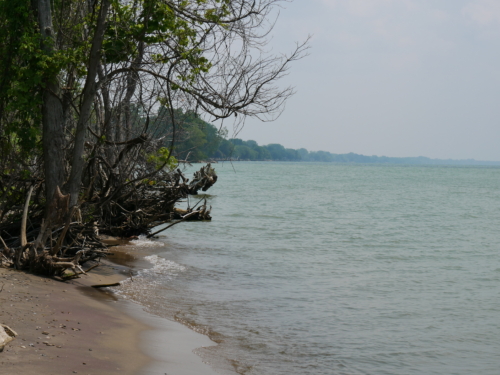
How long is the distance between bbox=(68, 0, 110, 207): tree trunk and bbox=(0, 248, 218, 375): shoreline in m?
1.83

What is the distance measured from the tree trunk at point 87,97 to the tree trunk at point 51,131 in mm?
265

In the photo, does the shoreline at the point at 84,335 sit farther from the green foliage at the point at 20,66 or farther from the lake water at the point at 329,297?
the green foliage at the point at 20,66

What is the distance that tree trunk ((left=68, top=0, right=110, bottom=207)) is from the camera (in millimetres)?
9031

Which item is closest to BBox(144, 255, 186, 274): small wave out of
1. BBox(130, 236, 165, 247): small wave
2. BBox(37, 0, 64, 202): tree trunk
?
BBox(130, 236, 165, 247): small wave

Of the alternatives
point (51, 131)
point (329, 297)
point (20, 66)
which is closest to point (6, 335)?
point (51, 131)

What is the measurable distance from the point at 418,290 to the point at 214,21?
6.66 metres

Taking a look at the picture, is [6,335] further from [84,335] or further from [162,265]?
[162,265]

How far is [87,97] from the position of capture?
30.5ft

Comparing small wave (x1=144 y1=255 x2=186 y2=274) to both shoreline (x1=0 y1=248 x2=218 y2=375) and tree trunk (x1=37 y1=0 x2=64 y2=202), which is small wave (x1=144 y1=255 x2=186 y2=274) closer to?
tree trunk (x1=37 y1=0 x2=64 y2=202)

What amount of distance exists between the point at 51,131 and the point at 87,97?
0.83 m

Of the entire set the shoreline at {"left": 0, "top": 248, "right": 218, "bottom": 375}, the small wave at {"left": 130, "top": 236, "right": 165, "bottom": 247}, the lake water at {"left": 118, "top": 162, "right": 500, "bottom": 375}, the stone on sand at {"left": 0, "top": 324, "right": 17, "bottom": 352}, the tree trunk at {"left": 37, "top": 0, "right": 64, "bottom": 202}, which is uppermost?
the tree trunk at {"left": 37, "top": 0, "right": 64, "bottom": 202}

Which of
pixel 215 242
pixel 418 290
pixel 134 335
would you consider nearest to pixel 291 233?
pixel 215 242

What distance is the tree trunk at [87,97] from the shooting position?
903 centimetres

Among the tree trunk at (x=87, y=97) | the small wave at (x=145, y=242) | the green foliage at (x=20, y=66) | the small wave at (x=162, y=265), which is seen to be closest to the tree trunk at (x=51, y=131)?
the green foliage at (x=20, y=66)
